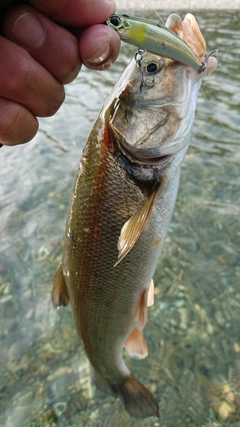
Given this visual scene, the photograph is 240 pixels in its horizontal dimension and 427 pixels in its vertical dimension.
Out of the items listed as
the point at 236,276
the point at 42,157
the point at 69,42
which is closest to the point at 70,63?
the point at 69,42

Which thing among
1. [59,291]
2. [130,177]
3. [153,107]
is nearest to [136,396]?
[59,291]

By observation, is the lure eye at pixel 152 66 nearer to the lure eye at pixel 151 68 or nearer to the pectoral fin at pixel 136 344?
the lure eye at pixel 151 68

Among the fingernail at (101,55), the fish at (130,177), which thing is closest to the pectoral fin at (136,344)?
the fish at (130,177)

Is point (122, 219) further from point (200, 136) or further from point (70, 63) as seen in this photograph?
point (200, 136)

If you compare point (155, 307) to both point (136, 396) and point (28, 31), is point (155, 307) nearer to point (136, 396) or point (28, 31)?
point (136, 396)

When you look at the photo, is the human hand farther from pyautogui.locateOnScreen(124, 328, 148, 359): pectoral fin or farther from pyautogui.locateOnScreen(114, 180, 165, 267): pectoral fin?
pyautogui.locateOnScreen(124, 328, 148, 359): pectoral fin

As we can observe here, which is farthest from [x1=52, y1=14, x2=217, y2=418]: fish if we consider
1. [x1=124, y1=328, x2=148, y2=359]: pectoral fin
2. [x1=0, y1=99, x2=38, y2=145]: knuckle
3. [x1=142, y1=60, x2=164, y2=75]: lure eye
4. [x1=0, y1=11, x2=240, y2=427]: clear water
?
[x1=0, y1=11, x2=240, y2=427]: clear water
